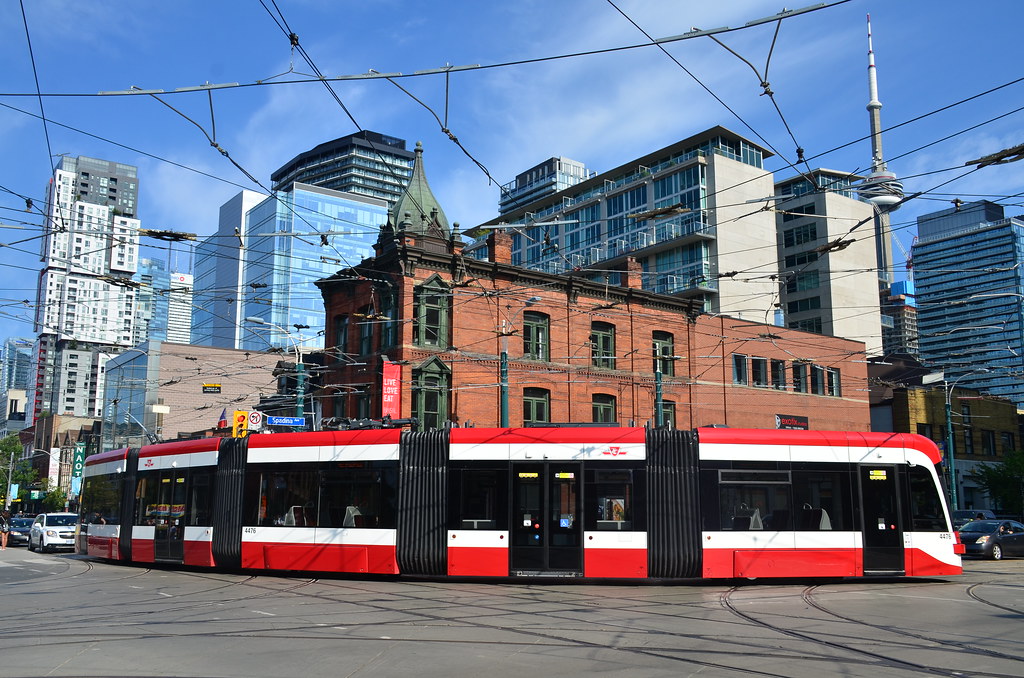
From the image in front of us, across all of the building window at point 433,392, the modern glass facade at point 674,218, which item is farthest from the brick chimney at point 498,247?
the modern glass facade at point 674,218

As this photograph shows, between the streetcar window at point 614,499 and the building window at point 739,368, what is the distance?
1235 inches

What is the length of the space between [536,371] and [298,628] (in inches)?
1117

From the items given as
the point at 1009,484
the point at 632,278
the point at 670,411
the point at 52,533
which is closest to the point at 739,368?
the point at 670,411

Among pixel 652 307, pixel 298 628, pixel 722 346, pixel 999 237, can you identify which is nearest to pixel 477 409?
pixel 652 307

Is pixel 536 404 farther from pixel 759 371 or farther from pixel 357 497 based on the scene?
pixel 357 497

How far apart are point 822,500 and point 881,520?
1.27 meters

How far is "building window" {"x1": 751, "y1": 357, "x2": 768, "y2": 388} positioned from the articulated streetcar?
30378mm

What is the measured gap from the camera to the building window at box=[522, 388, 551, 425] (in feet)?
129

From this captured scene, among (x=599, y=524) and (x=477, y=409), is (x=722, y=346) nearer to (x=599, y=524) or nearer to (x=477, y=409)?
(x=477, y=409)

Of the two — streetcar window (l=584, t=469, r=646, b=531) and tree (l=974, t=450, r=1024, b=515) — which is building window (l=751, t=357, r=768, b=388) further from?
streetcar window (l=584, t=469, r=646, b=531)

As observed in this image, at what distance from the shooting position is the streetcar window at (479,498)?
59.0 feet

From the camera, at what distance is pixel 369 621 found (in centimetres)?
1222

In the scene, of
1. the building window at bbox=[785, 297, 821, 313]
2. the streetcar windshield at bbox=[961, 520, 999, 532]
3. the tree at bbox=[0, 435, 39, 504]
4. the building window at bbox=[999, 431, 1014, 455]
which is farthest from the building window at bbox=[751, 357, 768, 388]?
the tree at bbox=[0, 435, 39, 504]

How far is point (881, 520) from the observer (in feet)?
58.6
